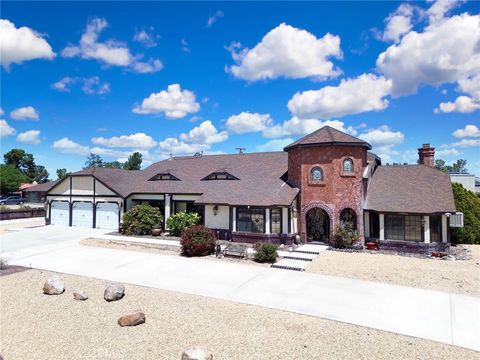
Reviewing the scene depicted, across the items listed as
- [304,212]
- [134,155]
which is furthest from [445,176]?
[134,155]

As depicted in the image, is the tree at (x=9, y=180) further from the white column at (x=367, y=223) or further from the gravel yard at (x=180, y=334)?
the white column at (x=367, y=223)

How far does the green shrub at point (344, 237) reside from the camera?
18938 millimetres

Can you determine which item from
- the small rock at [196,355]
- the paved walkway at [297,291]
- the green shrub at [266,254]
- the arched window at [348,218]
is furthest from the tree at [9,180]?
the small rock at [196,355]

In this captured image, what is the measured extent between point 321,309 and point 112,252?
12.9 metres

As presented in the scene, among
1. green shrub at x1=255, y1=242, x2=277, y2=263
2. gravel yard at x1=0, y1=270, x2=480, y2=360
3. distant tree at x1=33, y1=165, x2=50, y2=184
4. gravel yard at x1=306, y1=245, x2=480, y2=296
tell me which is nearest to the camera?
gravel yard at x1=0, y1=270, x2=480, y2=360

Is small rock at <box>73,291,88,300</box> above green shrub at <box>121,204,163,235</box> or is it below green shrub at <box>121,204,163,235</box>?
below

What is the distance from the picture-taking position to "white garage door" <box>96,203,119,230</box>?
87.8ft

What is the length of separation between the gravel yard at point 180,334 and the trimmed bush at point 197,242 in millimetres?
6193

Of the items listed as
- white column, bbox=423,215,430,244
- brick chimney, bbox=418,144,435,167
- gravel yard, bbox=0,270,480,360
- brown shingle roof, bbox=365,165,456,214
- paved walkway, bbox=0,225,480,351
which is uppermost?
brick chimney, bbox=418,144,435,167

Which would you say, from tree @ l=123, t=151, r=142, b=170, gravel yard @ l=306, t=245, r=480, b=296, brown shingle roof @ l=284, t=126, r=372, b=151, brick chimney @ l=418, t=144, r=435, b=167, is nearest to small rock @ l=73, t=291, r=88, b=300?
gravel yard @ l=306, t=245, r=480, b=296

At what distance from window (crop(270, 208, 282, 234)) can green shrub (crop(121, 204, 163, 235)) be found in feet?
30.9

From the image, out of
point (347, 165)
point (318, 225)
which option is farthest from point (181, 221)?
point (347, 165)

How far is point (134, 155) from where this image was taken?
215 feet

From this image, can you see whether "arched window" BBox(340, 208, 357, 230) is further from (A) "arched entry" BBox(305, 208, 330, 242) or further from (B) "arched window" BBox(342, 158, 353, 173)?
(B) "arched window" BBox(342, 158, 353, 173)
